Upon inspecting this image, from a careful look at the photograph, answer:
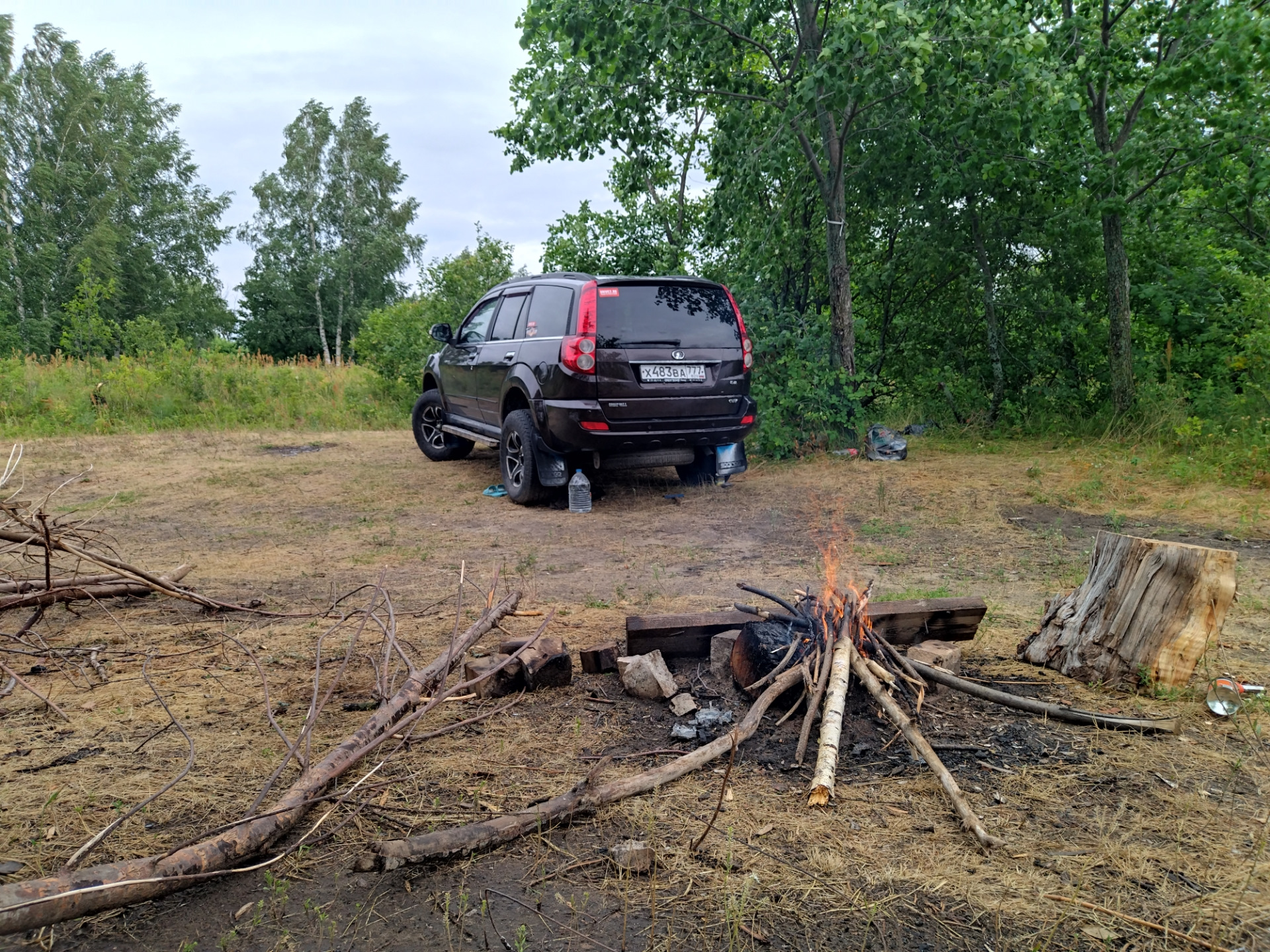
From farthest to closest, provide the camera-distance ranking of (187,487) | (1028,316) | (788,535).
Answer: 1. (1028,316)
2. (187,487)
3. (788,535)

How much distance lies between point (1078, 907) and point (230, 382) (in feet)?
56.6

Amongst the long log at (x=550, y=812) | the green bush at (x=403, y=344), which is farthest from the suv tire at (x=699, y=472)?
the green bush at (x=403, y=344)

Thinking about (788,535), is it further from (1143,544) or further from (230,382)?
(230,382)

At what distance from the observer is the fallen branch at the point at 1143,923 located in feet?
6.70

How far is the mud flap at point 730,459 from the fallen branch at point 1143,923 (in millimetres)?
6822

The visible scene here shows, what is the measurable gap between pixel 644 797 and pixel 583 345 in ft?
17.8

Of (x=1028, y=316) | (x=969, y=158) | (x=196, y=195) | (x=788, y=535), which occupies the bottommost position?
(x=788, y=535)

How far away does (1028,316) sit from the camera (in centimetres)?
1322

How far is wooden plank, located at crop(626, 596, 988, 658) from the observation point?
3.98m

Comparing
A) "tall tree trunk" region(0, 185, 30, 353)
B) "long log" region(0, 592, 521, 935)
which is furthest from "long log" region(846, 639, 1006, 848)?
"tall tree trunk" region(0, 185, 30, 353)

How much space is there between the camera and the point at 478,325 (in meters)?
10.1

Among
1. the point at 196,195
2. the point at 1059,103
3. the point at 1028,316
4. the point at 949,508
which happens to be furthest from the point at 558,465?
the point at 196,195

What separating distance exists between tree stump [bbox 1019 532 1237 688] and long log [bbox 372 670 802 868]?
1.73 meters

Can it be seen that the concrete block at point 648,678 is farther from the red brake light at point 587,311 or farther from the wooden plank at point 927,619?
the red brake light at point 587,311
